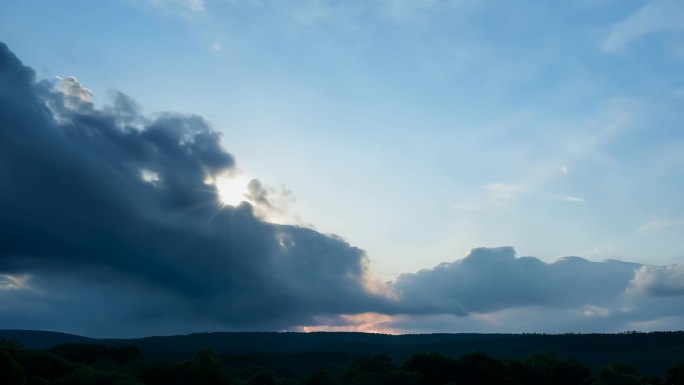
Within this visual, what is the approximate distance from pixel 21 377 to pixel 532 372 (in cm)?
11468

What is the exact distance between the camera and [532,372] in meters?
160

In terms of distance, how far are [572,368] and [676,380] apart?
22555 mm

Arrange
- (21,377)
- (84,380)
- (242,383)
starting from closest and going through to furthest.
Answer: (21,377) < (84,380) < (242,383)

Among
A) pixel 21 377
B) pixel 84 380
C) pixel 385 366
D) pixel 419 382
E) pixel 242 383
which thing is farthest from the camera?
pixel 385 366

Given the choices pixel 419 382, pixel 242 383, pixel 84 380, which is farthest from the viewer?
pixel 419 382

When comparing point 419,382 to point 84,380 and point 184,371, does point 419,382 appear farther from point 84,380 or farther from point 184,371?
point 84,380

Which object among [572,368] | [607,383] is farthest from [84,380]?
[572,368]

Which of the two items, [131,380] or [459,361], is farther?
[459,361]

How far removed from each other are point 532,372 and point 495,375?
1300 centimetres

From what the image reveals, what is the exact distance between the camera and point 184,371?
445 ft

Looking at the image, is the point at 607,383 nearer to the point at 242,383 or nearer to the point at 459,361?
the point at 459,361

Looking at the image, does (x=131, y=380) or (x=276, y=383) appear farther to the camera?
(x=276, y=383)

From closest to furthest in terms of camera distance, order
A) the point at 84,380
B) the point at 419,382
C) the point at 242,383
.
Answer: the point at 84,380 → the point at 242,383 → the point at 419,382

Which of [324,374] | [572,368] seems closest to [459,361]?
[572,368]
